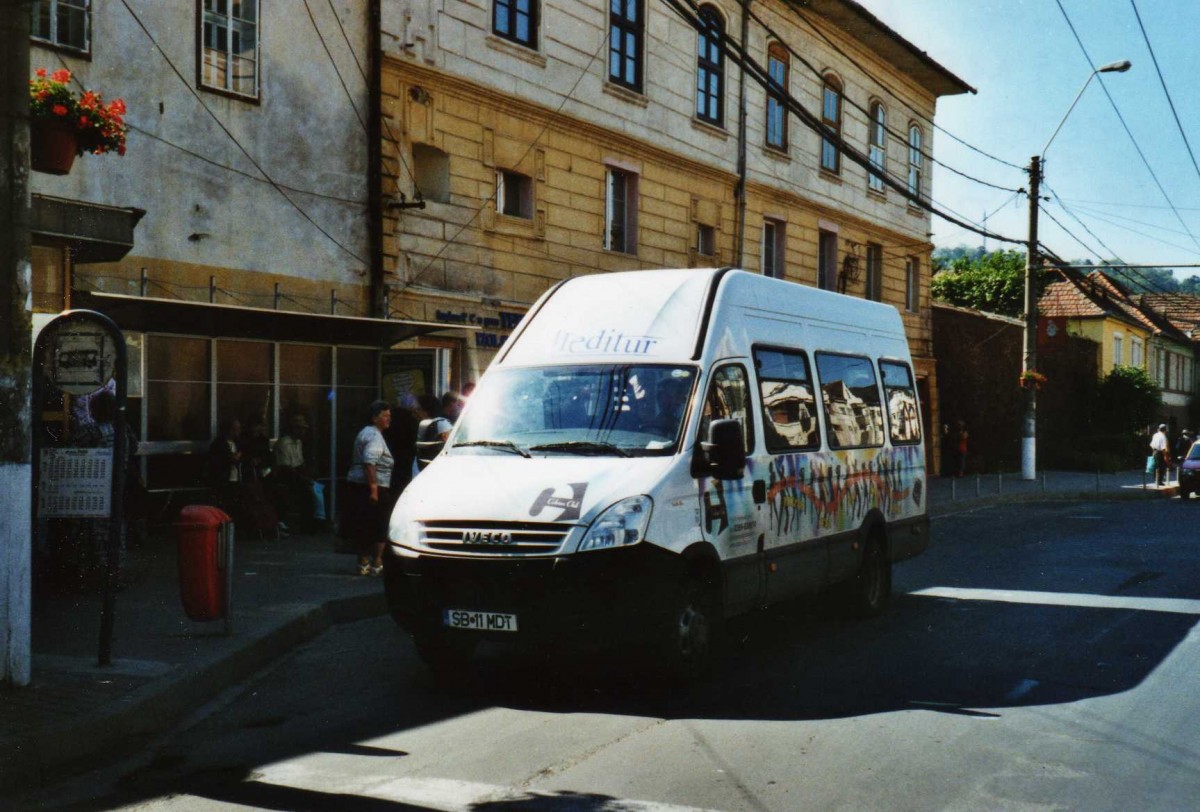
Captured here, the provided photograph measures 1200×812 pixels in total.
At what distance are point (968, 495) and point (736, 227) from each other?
300 inches

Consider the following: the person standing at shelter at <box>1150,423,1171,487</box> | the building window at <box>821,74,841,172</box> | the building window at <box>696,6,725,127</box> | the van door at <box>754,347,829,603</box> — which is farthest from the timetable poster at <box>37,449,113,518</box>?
the person standing at shelter at <box>1150,423,1171,487</box>

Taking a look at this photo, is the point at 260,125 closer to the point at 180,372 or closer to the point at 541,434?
the point at 180,372

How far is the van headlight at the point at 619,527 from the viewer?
284 inches

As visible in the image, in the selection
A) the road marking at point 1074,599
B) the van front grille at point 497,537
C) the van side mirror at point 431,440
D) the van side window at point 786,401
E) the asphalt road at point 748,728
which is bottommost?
the road marking at point 1074,599

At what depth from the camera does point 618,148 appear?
22797mm

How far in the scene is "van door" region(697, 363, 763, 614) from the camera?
810 centimetres

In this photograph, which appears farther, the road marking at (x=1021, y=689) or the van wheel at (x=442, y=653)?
the van wheel at (x=442, y=653)

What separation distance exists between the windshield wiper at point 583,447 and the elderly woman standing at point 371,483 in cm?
425

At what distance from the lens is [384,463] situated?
12.1 m

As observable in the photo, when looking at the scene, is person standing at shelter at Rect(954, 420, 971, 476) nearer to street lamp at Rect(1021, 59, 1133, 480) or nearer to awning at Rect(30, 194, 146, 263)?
street lamp at Rect(1021, 59, 1133, 480)

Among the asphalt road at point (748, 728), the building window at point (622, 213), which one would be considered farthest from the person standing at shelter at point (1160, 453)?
the asphalt road at point (748, 728)

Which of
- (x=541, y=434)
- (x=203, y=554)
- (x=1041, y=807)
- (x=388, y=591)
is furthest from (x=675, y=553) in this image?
(x=203, y=554)

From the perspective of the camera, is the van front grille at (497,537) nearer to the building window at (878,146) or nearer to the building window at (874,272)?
the building window at (874,272)

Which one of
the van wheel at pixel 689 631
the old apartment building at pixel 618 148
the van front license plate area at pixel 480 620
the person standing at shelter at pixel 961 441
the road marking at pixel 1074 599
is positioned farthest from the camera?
the person standing at shelter at pixel 961 441
